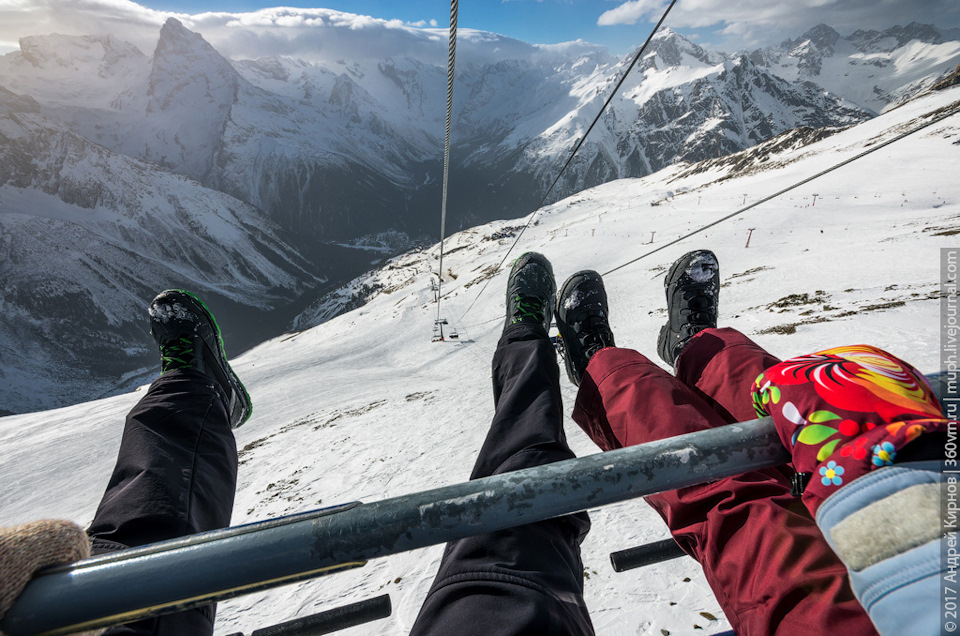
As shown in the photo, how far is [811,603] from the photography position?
117 centimetres

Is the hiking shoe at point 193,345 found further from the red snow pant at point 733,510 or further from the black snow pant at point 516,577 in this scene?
the red snow pant at point 733,510

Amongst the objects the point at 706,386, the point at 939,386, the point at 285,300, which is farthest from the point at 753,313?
the point at 285,300

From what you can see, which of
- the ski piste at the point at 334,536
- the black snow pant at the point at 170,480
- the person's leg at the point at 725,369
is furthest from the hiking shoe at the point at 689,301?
the black snow pant at the point at 170,480

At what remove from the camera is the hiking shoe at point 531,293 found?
13.2ft

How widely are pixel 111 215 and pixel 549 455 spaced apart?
629ft

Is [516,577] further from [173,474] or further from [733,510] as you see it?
[173,474]

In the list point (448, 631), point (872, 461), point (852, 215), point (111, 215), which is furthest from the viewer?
point (111, 215)

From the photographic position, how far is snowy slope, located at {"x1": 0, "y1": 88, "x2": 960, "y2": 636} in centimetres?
295

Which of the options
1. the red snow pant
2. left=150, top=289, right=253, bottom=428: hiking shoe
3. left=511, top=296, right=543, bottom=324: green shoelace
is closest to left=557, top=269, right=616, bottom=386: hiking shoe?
left=511, top=296, right=543, bottom=324: green shoelace

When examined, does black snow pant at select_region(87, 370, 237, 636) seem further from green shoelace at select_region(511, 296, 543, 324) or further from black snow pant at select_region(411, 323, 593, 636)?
green shoelace at select_region(511, 296, 543, 324)

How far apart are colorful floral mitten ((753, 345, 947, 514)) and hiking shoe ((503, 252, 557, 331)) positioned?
7.55 feet

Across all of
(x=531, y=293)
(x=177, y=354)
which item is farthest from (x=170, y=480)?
(x=531, y=293)

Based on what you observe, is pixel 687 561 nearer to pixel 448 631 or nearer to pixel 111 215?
pixel 448 631

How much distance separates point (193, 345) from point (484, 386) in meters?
4.74
